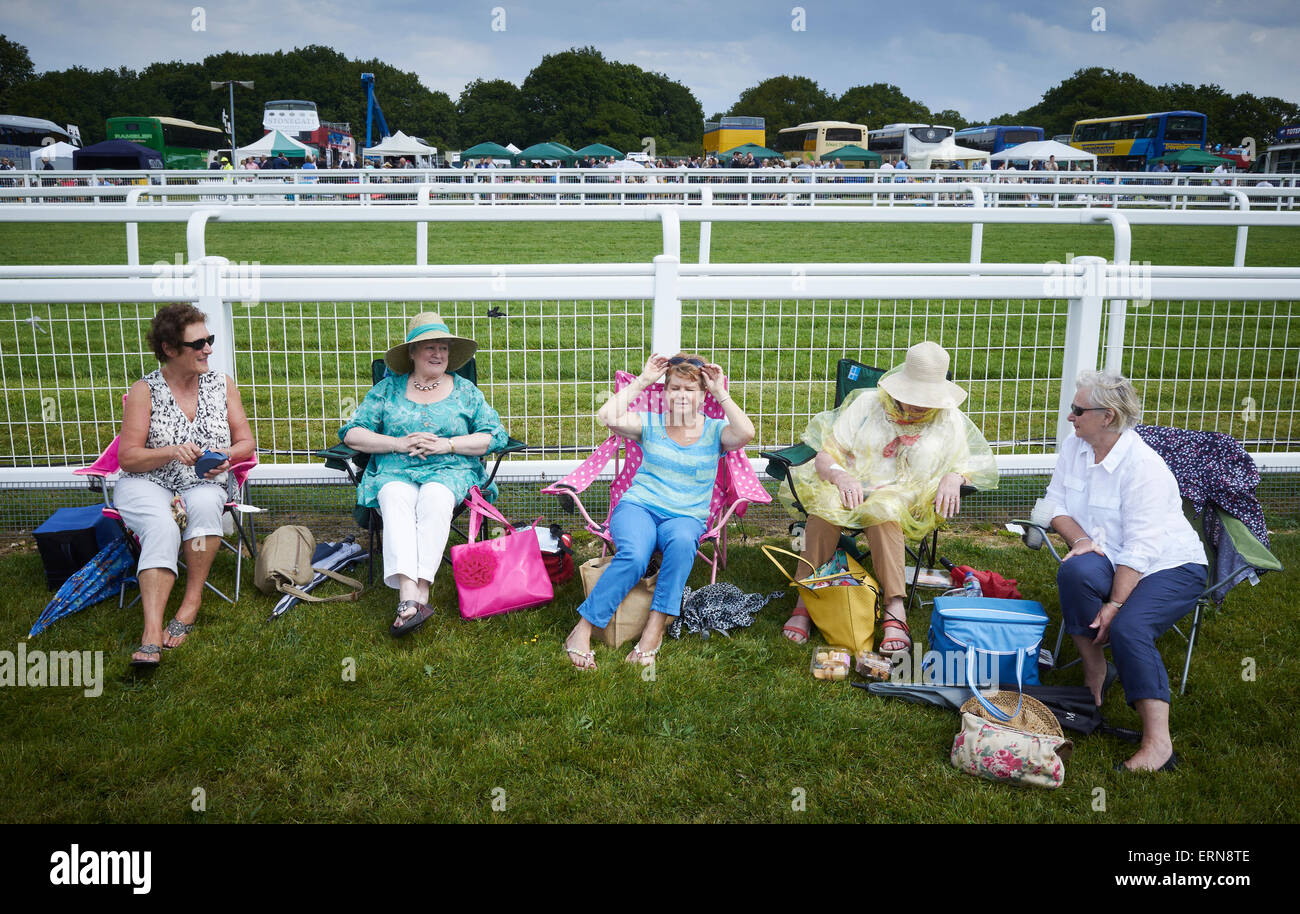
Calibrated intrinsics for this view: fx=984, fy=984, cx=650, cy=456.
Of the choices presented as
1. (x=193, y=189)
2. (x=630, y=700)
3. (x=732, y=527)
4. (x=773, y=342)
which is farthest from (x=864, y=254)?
(x=630, y=700)

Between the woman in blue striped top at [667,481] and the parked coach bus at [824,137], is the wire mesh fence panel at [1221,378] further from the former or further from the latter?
the parked coach bus at [824,137]

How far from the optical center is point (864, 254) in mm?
15609

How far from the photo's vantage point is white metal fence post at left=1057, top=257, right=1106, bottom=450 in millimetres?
5465

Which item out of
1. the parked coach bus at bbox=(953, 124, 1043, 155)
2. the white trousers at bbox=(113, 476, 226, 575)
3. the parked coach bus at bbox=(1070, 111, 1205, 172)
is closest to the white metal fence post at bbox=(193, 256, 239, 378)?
the white trousers at bbox=(113, 476, 226, 575)

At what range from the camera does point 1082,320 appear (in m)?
5.52

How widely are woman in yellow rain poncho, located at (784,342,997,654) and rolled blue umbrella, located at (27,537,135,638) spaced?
3055 mm

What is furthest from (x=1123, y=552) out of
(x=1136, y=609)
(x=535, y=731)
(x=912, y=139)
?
(x=912, y=139)

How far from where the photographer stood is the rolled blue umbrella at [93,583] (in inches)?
167

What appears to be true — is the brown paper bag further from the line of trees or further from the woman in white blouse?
the line of trees

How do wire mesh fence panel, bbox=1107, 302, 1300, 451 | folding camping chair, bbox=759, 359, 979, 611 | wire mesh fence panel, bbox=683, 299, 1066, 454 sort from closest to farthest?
folding camping chair, bbox=759, 359, 979, 611, wire mesh fence panel, bbox=1107, 302, 1300, 451, wire mesh fence panel, bbox=683, 299, 1066, 454

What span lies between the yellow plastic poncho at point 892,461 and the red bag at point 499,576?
4.20 ft

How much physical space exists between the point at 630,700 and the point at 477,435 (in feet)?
5.23

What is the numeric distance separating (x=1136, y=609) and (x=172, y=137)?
55942 millimetres

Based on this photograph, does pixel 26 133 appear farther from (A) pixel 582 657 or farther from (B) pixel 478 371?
(A) pixel 582 657
